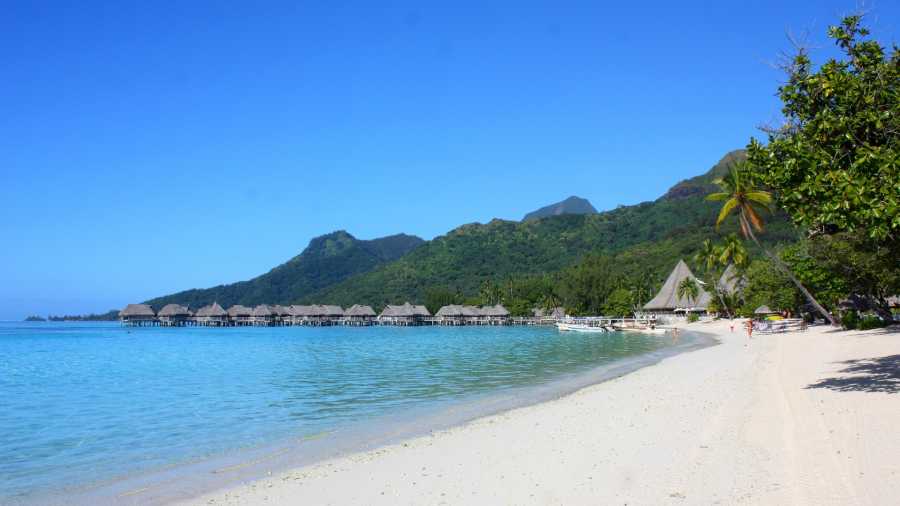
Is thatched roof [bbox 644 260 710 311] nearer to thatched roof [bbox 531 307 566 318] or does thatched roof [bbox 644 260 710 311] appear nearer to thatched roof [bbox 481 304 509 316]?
thatched roof [bbox 531 307 566 318]

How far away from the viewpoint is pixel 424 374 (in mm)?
23859

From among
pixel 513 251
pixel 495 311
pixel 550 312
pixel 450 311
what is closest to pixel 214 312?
pixel 450 311

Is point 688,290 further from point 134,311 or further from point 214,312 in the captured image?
point 134,311

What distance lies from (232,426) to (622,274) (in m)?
94.3

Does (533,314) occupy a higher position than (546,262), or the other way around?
(546,262)

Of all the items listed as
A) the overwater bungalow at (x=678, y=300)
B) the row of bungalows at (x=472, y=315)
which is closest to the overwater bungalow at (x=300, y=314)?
the row of bungalows at (x=472, y=315)

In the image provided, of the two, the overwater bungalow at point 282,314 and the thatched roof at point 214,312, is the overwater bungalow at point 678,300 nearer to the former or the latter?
the overwater bungalow at point 282,314

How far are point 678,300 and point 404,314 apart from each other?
59.8m

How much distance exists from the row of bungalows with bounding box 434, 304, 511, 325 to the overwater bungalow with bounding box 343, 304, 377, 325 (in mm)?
13632

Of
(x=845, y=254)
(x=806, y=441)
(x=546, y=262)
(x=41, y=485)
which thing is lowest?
(x=41, y=485)

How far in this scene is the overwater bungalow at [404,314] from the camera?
408ft

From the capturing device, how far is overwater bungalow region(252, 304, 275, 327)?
135250mm

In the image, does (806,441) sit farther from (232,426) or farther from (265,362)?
(265,362)

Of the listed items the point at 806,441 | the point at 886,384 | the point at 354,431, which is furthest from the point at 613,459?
the point at 886,384
